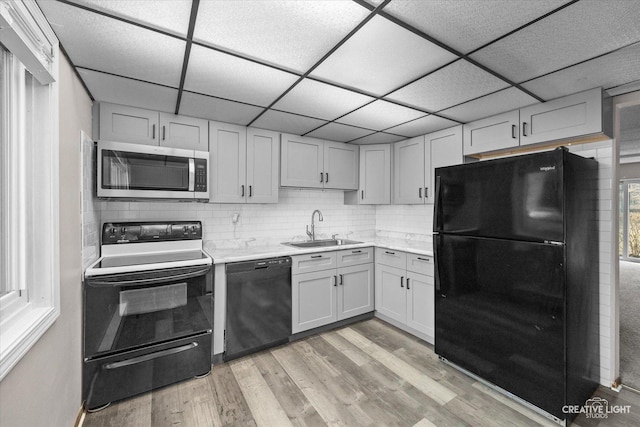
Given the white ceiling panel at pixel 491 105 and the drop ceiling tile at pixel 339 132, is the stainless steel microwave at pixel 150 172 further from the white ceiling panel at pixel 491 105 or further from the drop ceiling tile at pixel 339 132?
the white ceiling panel at pixel 491 105

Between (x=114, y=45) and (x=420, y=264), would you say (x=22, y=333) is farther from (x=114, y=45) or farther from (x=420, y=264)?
(x=420, y=264)

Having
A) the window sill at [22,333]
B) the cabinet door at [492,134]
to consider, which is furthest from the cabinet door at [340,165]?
the window sill at [22,333]

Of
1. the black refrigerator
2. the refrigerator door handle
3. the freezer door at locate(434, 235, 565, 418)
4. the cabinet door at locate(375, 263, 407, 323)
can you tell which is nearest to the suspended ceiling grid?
the black refrigerator

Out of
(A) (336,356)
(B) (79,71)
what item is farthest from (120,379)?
(B) (79,71)

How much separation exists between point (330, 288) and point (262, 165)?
1.53 meters

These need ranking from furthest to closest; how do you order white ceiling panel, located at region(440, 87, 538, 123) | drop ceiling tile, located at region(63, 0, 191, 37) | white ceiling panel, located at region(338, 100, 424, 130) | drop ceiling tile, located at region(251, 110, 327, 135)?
drop ceiling tile, located at region(251, 110, 327, 135) < white ceiling panel, located at region(338, 100, 424, 130) < white ceiling panel, located at region(440, 87, 538, 123) < drop ceiling tile, located at region(63, 0, 191, 37)

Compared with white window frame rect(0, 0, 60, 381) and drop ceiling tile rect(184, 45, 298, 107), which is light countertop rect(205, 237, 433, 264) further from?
drop ceiling tile rect(184, 45, 298, 107)

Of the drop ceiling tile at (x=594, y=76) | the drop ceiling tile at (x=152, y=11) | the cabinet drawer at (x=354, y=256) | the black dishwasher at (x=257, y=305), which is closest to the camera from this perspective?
the drop ceiling tile at (x=152, y=11)

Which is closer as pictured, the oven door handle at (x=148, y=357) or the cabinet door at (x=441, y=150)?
the oven door handle at (x=148, y=357)

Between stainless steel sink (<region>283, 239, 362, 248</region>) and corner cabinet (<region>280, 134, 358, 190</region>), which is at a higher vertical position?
corner cabinet (<region>280, 134, 358, 190</region>)

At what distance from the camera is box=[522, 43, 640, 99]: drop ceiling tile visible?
164 centimetres

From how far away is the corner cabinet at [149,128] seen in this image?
2.35 meters

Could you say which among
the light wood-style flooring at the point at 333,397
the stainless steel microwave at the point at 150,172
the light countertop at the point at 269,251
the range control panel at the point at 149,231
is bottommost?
the light wood-style flooring at the point at 333,397

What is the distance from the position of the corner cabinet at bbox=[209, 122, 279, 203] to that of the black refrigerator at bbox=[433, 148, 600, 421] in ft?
5.86
